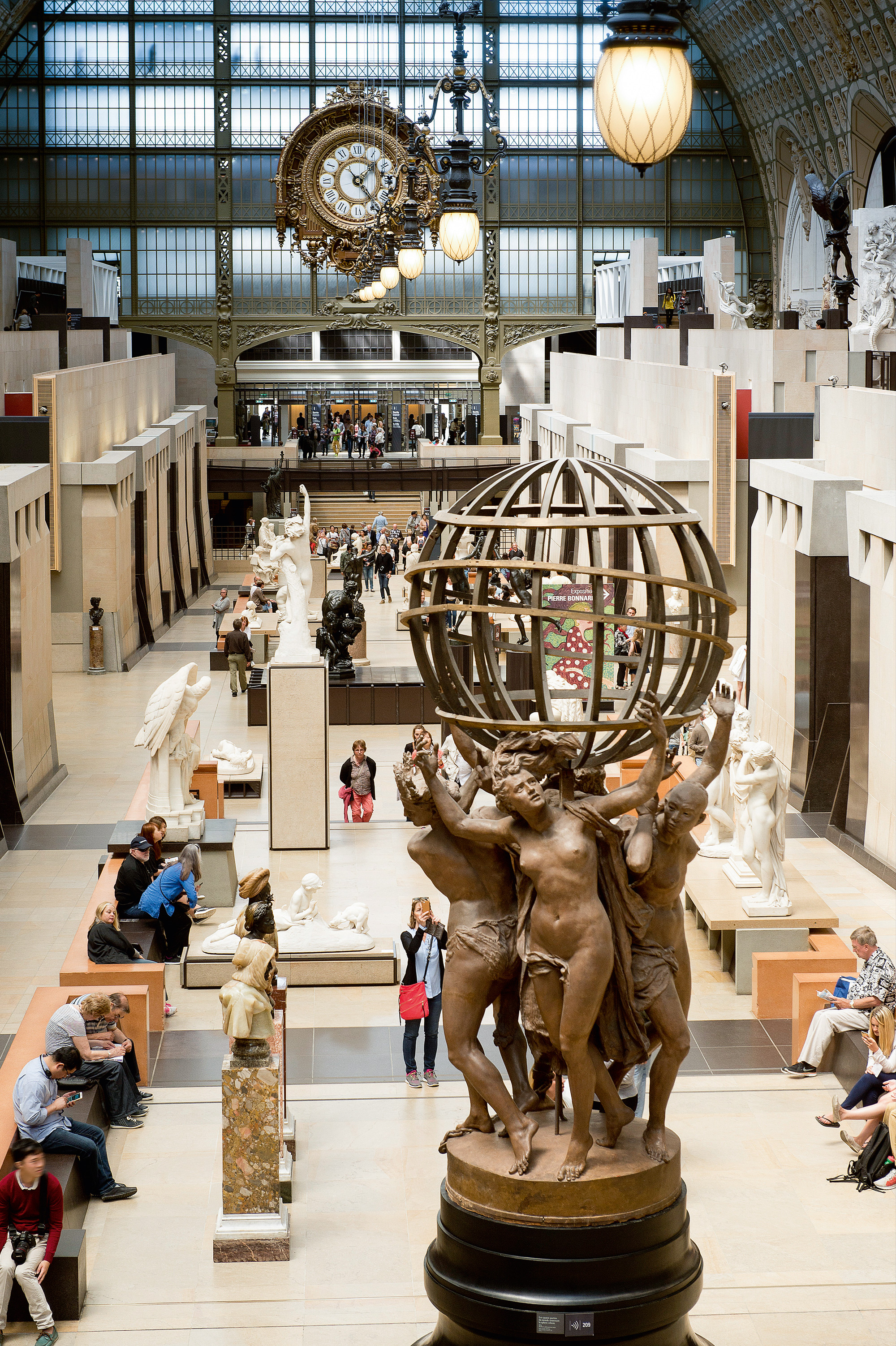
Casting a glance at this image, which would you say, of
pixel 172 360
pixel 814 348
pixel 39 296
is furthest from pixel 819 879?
pixel 172 360

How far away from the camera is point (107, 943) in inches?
492

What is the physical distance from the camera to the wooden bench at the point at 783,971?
41.2ft

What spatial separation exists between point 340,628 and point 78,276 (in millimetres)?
19349

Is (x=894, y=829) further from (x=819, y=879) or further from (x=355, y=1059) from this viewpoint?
(x=355, y=1059)

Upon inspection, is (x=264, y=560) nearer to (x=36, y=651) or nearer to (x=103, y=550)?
(x=103, y=550)

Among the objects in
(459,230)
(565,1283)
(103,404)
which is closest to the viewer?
(565,1283)

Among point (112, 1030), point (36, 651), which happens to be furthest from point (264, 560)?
point (112, 1030)

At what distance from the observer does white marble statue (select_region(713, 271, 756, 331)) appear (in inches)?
1391

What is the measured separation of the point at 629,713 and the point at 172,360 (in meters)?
41.9

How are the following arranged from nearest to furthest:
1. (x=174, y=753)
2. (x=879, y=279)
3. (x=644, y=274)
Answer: (x=174, y=753), (x=879, y=279), (x=644, y=274)

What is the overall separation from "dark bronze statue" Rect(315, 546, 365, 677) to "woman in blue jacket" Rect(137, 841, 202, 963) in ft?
34.9

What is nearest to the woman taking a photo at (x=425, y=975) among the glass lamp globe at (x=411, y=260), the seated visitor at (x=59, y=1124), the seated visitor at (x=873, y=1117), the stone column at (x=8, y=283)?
the seated visitor at (x=59, y=1124)

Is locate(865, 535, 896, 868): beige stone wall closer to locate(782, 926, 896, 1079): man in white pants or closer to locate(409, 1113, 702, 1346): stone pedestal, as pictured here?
locate(782, 926, 896, 1079): man in white pants

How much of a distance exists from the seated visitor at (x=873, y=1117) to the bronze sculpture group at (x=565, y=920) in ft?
17.9
